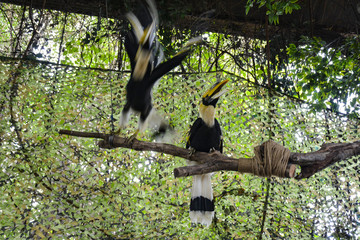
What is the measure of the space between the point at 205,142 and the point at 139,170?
359 millimetres

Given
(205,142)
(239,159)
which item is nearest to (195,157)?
(239,159)

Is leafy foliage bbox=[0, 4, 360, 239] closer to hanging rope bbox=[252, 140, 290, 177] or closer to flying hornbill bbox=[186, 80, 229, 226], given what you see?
flying hornbill bbox=[186, 80, 229, 226]

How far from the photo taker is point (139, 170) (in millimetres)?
Answer: 2064

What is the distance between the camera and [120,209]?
197 cm

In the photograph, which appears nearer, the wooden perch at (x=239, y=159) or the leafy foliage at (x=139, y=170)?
the wooden perch at (x=239, y=159)

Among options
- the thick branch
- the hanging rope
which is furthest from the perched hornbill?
the hanging rope

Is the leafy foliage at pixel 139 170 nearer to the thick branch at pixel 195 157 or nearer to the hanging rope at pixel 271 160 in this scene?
the thick branch at pixel 195 157

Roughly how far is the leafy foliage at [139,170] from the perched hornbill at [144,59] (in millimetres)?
172

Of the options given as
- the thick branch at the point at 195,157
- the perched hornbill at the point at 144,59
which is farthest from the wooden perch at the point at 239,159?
the perched hornbill at the point at 144,59

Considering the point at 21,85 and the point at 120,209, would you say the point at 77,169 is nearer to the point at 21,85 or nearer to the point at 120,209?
the point at 120,209

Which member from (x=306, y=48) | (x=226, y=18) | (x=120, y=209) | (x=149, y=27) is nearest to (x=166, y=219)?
(x=120, y=209)

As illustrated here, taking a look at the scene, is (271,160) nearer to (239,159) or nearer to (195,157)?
Result: (239,159)

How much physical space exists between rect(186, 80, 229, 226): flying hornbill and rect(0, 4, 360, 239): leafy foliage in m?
0.13

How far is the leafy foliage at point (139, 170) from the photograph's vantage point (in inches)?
75.5
